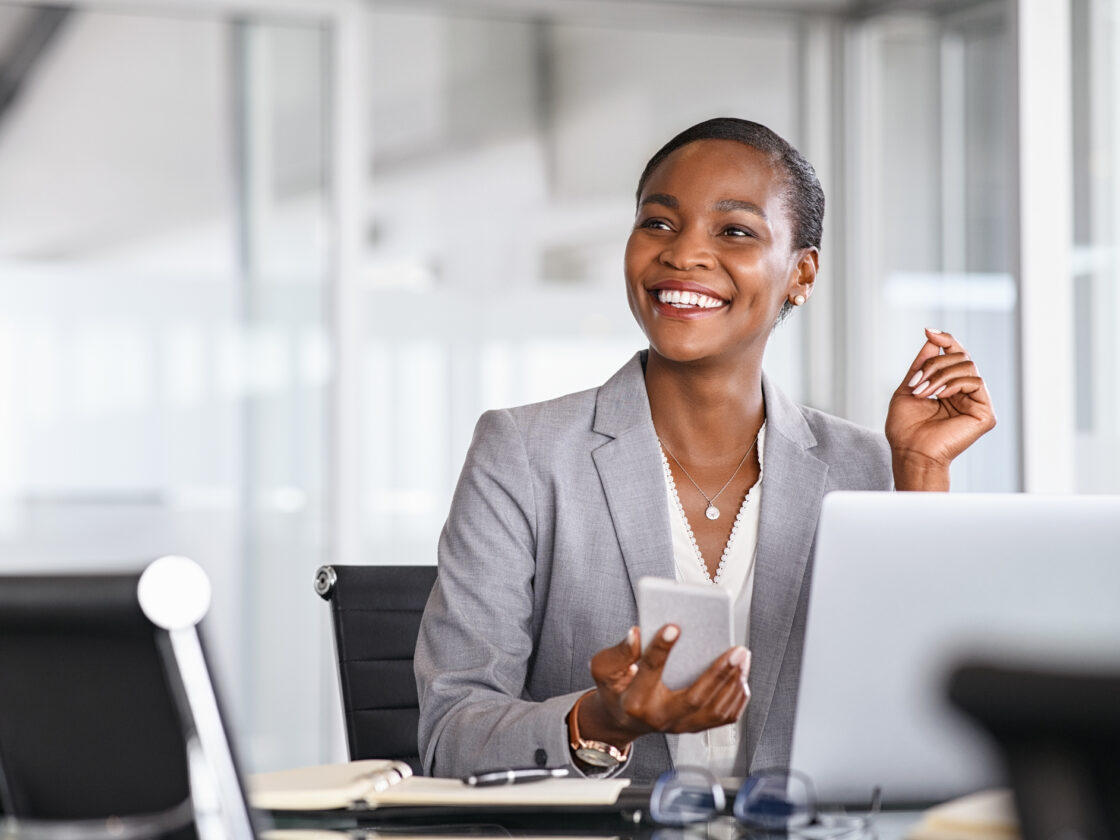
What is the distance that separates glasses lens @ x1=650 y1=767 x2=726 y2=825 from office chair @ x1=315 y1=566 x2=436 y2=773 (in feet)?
2.67

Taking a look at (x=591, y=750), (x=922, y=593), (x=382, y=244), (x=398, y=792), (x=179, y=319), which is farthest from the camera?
(x=382, y=244)

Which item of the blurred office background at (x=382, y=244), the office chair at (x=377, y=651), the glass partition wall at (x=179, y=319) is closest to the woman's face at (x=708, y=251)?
the office chair at (x=377, y=651)

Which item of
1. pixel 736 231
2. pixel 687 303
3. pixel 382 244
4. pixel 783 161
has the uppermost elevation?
pixel 382 244

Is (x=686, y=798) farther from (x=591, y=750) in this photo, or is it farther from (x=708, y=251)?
(x=708, y=251)

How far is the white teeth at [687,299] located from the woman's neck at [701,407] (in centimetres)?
11

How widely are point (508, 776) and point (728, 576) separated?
24.9 inches

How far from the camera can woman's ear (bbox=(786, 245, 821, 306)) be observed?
201 cm

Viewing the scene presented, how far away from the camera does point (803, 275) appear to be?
2039 mm

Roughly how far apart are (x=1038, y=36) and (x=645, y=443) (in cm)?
197

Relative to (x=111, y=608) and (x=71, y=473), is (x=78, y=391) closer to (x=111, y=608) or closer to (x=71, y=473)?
(x=71, y=473)

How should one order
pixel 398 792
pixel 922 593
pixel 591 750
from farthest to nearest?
pixel 591 750 → pixel 398 792 → pixel 922 593

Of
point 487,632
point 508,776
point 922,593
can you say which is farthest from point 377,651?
point 922,593

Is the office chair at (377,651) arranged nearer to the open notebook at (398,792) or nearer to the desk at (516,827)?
the open notebook at (398,792)

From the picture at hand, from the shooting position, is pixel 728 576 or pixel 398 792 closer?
pixel 398 792
